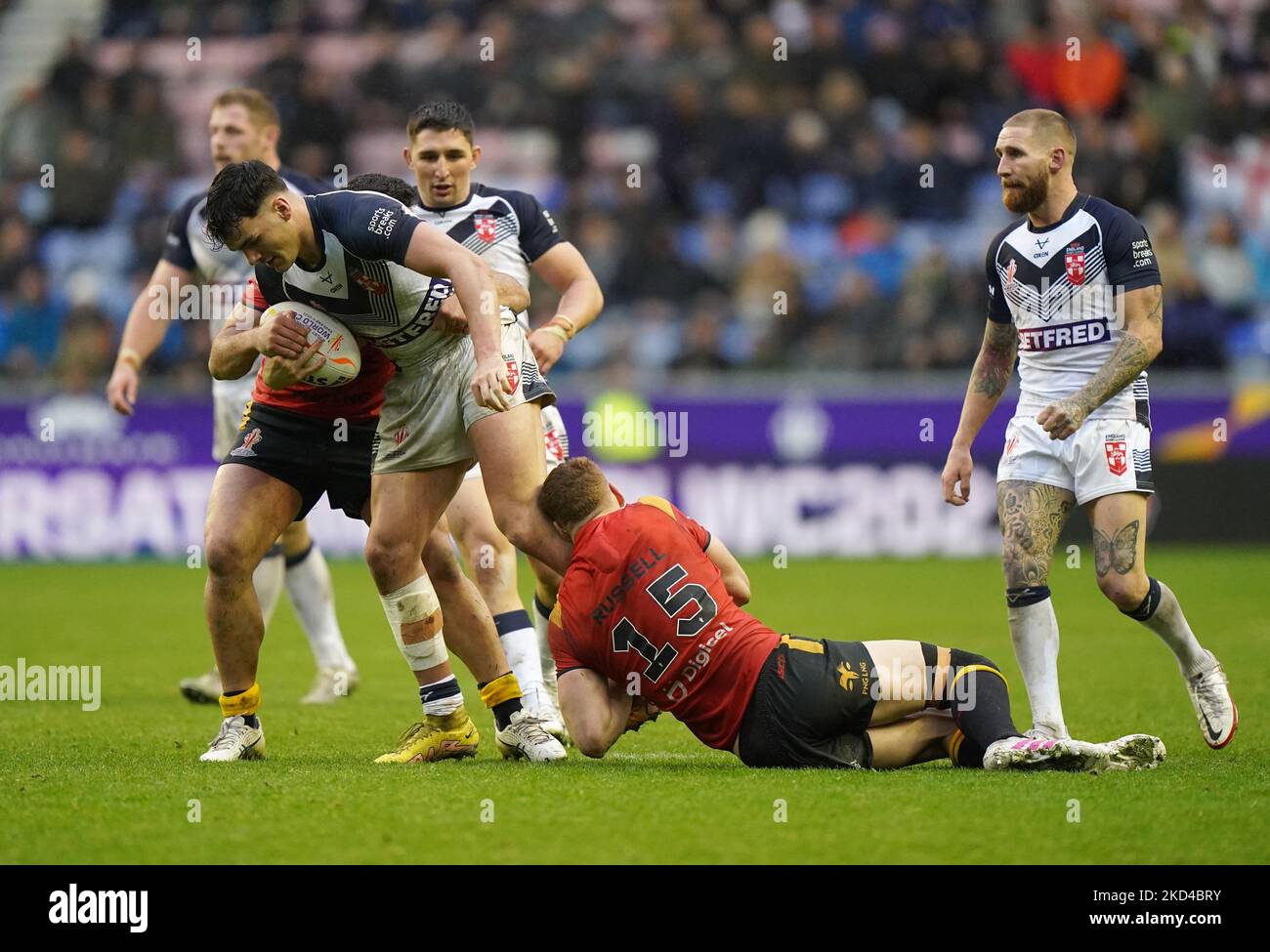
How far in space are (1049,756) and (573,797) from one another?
1.70 metres

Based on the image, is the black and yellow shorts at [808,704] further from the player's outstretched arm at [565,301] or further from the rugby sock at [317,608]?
the rugby sock at [317,608]

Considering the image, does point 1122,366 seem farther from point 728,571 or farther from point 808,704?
point 808,704

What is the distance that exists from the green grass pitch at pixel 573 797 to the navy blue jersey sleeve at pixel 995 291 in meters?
1.86

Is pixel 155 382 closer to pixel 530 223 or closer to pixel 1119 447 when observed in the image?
pixel 530 223

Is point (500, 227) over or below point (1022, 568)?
over

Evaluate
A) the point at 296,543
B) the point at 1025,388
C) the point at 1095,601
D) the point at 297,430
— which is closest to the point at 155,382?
the point at 296,543

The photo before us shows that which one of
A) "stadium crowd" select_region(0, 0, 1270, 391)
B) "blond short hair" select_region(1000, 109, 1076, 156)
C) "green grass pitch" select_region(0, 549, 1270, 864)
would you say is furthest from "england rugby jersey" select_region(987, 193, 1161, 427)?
"stadium crowd" select_region(0, 0, 1270, 391)

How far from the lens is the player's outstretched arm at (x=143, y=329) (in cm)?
896

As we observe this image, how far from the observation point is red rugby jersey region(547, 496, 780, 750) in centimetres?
593

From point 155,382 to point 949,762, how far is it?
12086 mm

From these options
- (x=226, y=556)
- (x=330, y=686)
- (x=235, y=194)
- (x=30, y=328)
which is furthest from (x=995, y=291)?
(x=30, y=328)

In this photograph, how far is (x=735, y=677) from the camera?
596cm

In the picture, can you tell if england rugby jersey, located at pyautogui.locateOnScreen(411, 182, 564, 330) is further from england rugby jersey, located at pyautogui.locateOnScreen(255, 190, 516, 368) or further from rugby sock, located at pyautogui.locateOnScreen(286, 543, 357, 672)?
rugby sock, located at pyautogui.locateOnScreen(286, 543, 357, 672)

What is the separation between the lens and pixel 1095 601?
44.0 feet
